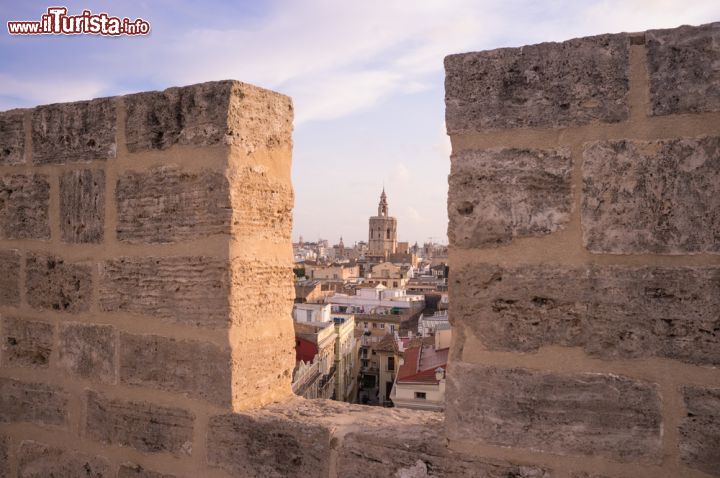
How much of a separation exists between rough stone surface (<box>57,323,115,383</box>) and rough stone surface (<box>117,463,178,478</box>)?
351 mm

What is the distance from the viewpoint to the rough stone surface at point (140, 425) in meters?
2.32

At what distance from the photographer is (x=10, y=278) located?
8.98 feet

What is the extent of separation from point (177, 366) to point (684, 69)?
2.01 m

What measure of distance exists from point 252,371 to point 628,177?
4.95 feet

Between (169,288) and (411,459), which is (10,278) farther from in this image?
(411,459)

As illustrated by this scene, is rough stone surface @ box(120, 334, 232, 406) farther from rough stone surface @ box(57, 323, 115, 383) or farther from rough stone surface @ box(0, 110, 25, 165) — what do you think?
rough stone surface @ box(0, 110, 25, 165)

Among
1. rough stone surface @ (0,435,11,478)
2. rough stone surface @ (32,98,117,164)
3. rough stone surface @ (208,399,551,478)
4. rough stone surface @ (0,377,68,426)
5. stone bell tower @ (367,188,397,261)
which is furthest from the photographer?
stone bell tower @ (367,188,397,261)

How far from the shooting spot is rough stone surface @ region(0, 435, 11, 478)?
2.73m

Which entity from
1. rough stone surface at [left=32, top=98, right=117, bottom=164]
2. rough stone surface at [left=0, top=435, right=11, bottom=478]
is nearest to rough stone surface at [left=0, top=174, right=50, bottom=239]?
rough stone surface at [left=32, top=98, right=117, bottom=164]

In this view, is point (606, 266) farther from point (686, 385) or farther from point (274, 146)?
point (274, 146)

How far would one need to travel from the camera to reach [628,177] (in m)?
1.73

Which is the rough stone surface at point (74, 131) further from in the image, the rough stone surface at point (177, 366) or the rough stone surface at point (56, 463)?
the rough stone surface at point (56, 463)

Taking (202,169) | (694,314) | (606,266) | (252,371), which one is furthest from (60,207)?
(694,314)

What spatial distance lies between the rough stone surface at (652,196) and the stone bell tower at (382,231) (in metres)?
100
